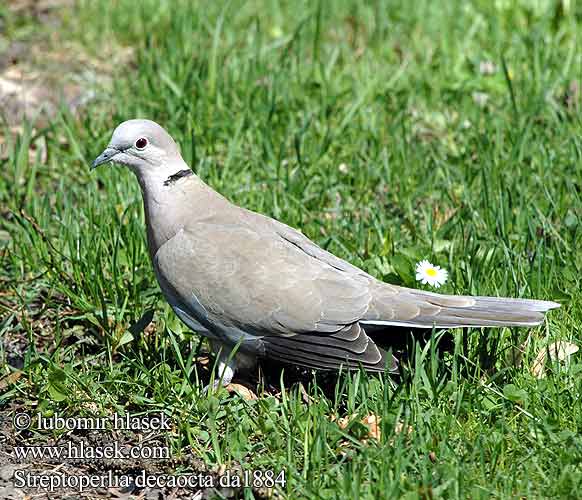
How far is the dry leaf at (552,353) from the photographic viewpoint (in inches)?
136

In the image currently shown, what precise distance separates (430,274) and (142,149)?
4.02 ft

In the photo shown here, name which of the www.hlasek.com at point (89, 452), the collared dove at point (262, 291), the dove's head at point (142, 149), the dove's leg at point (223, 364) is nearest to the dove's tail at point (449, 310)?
the collared dove at point (262, 291)

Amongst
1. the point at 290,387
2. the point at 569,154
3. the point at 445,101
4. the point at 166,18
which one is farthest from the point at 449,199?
the point at 166,18

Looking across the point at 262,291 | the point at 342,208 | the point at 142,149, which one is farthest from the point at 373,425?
the point at 342,208

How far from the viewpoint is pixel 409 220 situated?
4.51 meters

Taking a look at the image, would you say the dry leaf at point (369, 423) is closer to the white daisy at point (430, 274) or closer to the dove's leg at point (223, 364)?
the dove's leg at point (223, 364)

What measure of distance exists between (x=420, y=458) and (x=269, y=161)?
2.26 metres

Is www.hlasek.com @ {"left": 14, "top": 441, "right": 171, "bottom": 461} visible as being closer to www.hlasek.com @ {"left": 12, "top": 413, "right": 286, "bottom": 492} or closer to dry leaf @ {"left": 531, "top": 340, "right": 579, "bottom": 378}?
www.hlasek.com @ {"left": 12, "top": 413, "right": 286, "bottom": 492}

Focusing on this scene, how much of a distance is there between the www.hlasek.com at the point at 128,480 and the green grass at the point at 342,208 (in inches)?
2.4

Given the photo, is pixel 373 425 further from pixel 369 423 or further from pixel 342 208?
pixel 342 208

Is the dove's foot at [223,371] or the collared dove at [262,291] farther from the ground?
the collared dove at [262,291]

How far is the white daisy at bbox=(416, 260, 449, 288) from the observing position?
3.82 metres

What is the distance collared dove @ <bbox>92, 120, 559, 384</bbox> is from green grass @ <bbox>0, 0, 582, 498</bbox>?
13 cm

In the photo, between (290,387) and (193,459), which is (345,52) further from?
(193,459)
